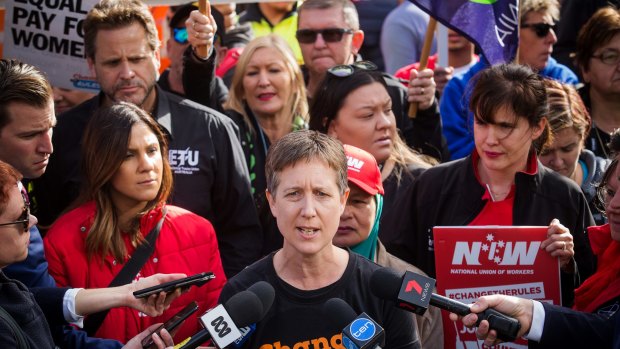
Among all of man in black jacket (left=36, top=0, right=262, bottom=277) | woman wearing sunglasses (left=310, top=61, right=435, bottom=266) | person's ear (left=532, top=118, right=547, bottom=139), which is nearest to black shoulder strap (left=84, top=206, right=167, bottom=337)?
man in black jacket (left=36, top=0, right=262, bottom=277)

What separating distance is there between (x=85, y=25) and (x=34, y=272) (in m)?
2.04

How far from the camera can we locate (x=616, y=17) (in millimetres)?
7484

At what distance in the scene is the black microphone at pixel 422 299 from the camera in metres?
3.95

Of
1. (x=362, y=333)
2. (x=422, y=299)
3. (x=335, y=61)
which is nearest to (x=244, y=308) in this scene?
(x=362, y=333)

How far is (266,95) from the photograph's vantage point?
742 cm

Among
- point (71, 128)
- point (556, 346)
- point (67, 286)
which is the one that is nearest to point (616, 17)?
point (556, 346)

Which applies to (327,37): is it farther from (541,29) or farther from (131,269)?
(131,269)

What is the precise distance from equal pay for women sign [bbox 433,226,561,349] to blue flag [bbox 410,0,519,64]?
213 centimetres

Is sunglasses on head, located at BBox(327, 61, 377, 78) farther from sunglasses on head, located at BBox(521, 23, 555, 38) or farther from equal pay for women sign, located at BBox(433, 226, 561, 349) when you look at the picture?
equal pay for women sign, located at BBox(433, 226, 561, 349)

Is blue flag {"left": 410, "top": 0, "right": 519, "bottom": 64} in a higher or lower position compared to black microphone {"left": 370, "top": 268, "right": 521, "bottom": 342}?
higher

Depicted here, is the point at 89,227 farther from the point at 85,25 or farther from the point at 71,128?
the point at 85,25

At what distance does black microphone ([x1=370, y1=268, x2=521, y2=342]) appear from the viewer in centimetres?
395

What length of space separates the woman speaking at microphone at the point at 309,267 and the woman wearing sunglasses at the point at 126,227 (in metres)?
1.01

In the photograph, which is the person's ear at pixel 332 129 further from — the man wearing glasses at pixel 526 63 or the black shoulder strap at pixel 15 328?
the black shoulder strap at pixel 15 328
